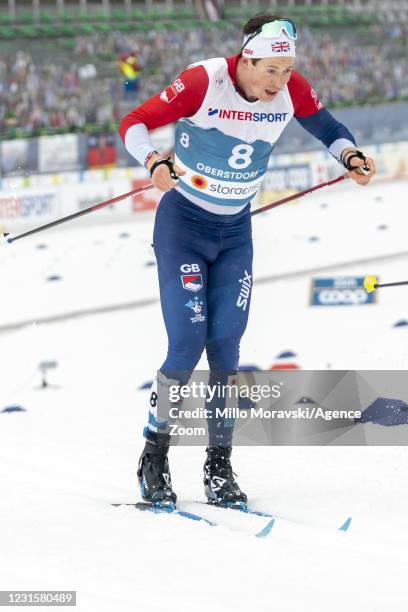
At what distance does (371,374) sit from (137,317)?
471cm

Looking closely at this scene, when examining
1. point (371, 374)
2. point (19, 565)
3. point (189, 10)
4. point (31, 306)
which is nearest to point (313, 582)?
point (19, 565)

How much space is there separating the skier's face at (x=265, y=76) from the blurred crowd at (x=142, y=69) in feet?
54.0

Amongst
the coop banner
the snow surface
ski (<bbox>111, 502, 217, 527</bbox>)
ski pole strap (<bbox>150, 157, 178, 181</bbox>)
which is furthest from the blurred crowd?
ski (<bbox>111, 502, 217, 527</bbox>)

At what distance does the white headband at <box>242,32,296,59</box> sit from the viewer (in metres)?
4.41

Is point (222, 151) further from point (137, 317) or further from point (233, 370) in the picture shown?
point (137, 317)

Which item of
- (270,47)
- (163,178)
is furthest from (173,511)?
(270,47)

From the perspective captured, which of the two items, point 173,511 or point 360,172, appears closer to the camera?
point 173,511

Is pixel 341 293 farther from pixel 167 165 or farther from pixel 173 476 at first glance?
pixel 167 165

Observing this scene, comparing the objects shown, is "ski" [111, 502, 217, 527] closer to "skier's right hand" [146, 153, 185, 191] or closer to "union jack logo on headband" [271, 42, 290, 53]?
"skier's right hand" [146, 153, 185, 191]

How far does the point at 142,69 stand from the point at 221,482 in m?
20.7

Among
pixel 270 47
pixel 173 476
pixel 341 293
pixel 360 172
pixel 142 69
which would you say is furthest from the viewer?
pixel 142 69

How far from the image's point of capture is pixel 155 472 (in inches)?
185

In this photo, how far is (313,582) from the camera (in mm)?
3500

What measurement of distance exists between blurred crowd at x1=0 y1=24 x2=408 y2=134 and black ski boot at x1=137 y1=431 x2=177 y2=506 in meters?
16.5
